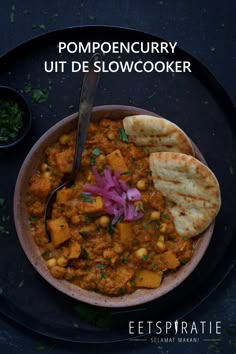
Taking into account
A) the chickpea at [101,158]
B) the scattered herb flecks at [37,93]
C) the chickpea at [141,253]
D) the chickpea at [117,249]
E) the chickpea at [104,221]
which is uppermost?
the scattered herb flecks at [37,93]

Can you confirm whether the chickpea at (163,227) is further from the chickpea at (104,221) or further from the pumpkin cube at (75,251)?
the pumpkin cube at (75,251)

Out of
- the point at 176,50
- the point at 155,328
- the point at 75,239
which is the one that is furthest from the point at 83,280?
the point at 176,50

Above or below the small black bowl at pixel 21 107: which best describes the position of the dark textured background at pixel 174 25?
above

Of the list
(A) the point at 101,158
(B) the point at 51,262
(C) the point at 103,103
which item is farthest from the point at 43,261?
(C) the point at 103,103

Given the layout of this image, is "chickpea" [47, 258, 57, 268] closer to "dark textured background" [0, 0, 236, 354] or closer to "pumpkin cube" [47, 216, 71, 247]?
"pumpkin cube" [47, 216, 71, 247]

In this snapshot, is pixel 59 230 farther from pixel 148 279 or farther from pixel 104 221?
pixel 148 279

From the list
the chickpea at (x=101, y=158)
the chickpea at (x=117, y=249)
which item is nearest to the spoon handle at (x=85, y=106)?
the chickpea at (x=101, y=158)

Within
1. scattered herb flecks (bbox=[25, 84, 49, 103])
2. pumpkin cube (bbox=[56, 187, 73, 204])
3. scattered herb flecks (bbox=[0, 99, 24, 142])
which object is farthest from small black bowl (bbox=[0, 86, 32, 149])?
pumpkin cube (bbox=[56, 187, 73, 204])
